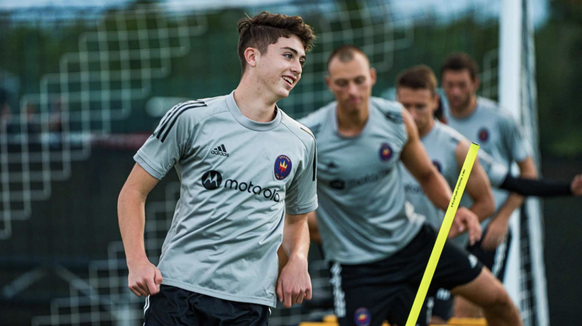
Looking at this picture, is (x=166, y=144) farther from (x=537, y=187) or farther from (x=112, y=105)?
(x=112, y=105)

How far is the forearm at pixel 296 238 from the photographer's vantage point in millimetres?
2877

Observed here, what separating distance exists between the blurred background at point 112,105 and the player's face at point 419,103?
2.56 metres

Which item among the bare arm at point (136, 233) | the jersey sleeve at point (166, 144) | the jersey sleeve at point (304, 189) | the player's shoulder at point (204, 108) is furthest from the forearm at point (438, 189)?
the bare arm at point (136, 233)

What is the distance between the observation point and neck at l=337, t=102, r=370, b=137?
3879 millimetres

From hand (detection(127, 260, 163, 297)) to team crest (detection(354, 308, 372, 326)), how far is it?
173 centimetres

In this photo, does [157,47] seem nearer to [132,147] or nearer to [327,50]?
[132,147]

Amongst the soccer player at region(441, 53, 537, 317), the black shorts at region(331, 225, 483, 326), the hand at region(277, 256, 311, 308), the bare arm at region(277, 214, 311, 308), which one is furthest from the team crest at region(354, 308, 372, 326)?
the soccer player at region(441, 53, 537, 317)

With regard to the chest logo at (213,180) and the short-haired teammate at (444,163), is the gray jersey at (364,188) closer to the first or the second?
the short-haired teammate at (444,163)

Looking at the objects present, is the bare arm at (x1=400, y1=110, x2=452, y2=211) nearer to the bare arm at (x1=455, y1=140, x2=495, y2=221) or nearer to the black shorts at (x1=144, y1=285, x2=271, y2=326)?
the bare arm at (x1=455, y1=140, x2=495, y2=221)

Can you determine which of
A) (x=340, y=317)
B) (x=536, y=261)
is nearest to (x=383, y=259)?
(x=340, y=317)

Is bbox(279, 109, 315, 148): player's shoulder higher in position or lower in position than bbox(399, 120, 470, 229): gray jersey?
higher

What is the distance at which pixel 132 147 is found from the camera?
23.4 ft

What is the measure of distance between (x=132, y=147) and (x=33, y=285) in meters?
1.63

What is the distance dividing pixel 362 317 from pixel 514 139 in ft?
7.48
